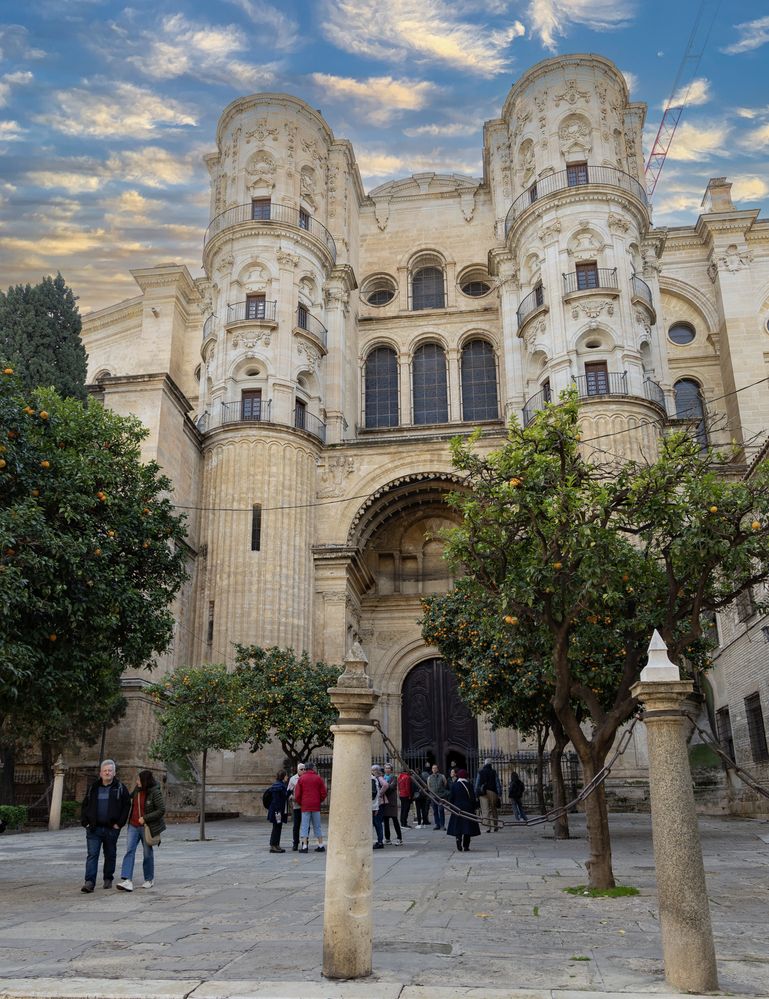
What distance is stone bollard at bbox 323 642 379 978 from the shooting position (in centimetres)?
547

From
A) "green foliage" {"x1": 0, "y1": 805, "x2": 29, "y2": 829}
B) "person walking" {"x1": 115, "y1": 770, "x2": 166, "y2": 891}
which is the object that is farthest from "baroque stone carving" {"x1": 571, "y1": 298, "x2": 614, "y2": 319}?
"person walking" {"x1": 115, "y1": 770, "x2": 166, "y2": 891}

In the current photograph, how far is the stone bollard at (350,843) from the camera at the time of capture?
215 inches

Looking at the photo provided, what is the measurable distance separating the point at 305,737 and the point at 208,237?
20.3m

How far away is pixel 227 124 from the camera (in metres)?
34.3

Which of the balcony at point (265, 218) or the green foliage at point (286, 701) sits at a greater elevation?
the balcony at point (265, 218)

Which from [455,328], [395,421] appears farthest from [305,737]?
[455,328]

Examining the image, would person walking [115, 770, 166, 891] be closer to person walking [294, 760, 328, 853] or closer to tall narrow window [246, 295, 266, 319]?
person walking [294, 760, 328, 853]

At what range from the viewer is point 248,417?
29.8 metres

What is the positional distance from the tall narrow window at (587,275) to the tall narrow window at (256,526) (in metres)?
13.3

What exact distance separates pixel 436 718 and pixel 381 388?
13311 mm

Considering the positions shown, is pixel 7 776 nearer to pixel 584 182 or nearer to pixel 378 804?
pixel 378 804

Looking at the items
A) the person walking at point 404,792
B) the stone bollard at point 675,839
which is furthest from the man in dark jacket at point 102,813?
the person walking at point 404,792

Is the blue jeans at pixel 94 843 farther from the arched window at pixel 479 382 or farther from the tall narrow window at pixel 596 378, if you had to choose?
the arched window at pixel 479 382

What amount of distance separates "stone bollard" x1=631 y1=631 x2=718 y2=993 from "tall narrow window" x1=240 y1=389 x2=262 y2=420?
24764 mm
